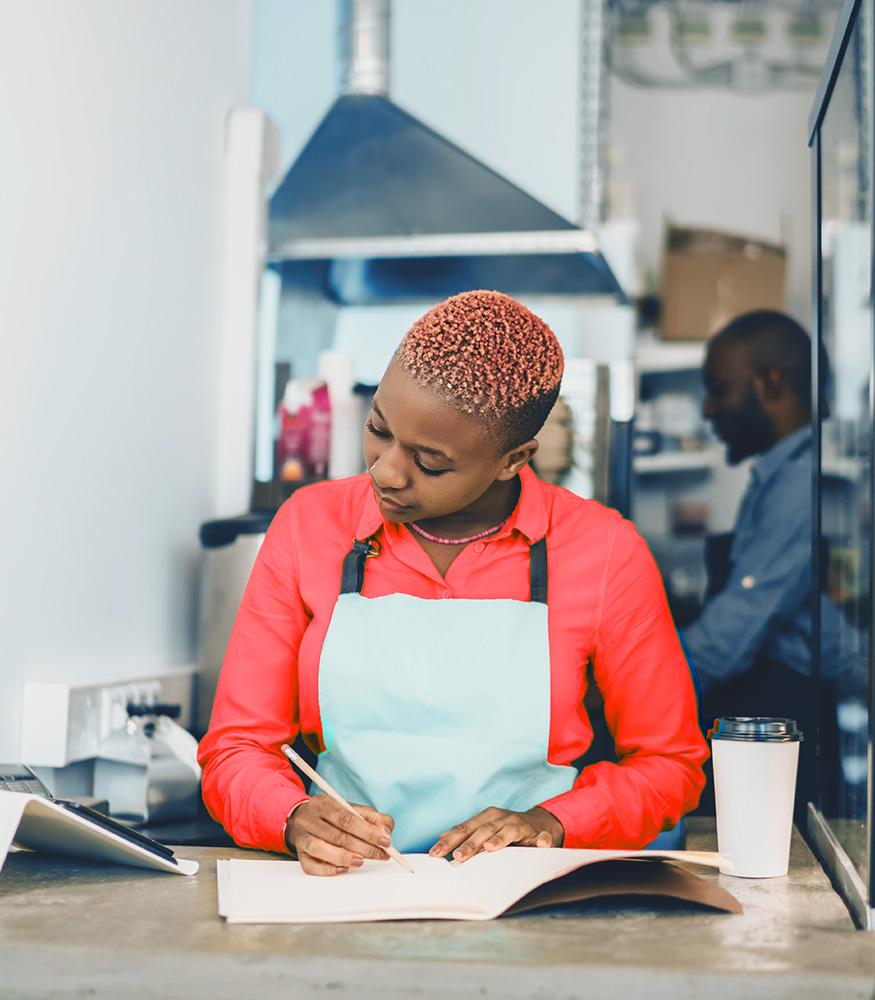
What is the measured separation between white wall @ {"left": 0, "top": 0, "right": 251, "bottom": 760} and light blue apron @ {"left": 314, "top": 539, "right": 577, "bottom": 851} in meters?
0.55

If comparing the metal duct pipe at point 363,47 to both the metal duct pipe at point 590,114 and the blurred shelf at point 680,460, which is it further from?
the blurred shelf at point 680,460

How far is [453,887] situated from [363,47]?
202 cm

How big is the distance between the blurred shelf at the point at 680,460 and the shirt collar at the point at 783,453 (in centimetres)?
99

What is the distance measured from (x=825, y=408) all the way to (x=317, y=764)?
730mm

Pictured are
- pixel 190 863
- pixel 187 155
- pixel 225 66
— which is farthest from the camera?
pixel 225 66

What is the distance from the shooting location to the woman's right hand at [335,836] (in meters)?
0.90

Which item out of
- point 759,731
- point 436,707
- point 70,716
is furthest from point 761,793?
point 70,716

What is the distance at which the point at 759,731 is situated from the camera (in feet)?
3.07

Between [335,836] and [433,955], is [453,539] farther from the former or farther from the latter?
[433,955]

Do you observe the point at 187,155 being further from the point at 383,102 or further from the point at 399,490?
the point at 399,490

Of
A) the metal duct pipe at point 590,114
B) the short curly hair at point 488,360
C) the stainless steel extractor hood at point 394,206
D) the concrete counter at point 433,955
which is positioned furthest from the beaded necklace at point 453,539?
the metal duct pipe at point 590,114

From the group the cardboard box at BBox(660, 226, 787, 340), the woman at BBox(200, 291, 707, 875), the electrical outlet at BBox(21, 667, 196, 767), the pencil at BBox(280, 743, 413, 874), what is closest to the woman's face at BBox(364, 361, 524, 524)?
the woman at BBox(200, 291, 707, 875)

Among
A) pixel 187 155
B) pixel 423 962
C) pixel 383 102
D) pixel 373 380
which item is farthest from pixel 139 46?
pixel 423 962

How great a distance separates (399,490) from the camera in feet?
3.72
